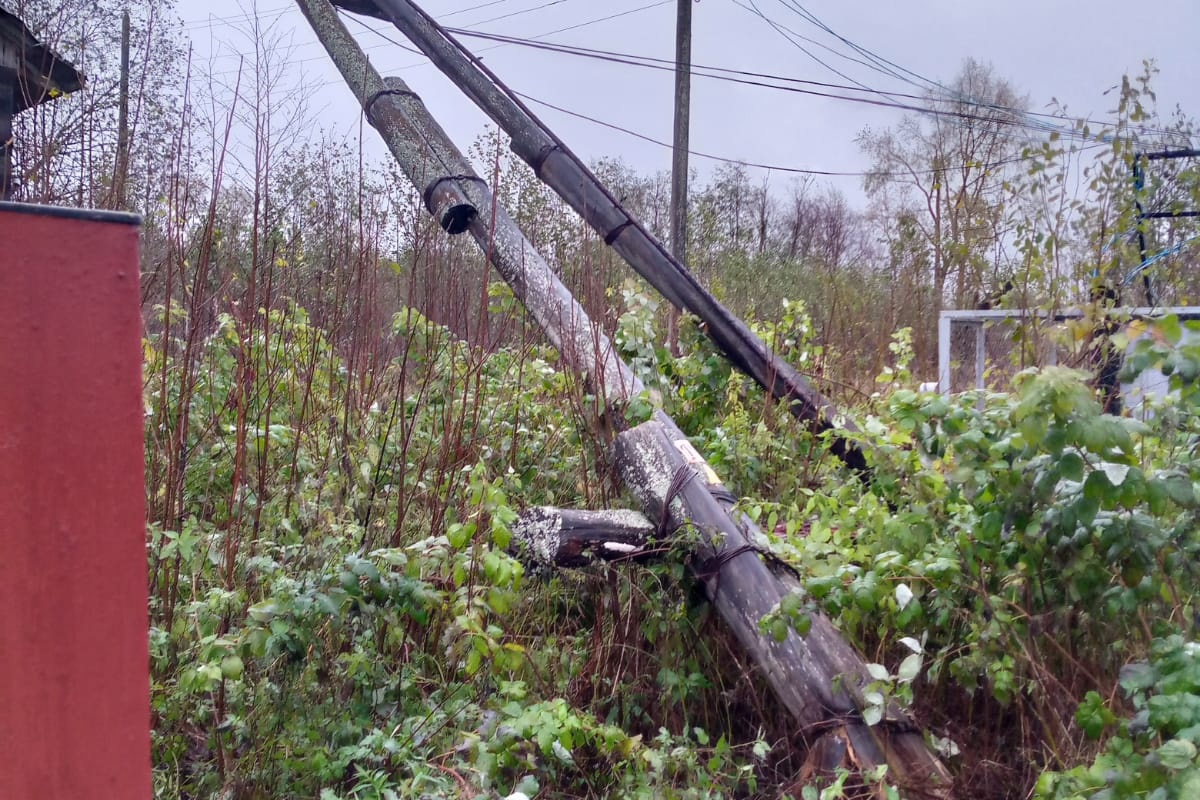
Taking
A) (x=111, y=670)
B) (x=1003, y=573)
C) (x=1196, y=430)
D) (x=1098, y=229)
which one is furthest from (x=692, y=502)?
(x=1098, y=229)

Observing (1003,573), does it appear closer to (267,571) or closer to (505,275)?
(267,571)

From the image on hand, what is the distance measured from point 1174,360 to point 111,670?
6.38 feet

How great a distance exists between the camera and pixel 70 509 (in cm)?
75

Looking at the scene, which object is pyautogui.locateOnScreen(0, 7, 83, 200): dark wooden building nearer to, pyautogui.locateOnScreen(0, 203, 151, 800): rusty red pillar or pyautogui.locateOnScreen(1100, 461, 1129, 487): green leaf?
pyautogui.locateOnScreen(0, 203, 151, 800): rusty red pillar

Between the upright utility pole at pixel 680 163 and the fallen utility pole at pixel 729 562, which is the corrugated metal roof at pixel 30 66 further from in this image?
the upright utility pole at pixel 680 163

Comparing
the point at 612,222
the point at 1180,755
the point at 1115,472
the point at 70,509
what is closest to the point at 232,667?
the point at 70,509

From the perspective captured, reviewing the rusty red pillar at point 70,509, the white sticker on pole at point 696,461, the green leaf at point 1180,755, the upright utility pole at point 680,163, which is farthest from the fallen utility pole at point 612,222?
the upright utility pole at point 680,163

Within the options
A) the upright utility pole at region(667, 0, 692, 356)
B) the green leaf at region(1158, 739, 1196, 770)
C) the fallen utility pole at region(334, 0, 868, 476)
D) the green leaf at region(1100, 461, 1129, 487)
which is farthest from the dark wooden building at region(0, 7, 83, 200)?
the upright utility pole at region(667, 0, 692, 356)

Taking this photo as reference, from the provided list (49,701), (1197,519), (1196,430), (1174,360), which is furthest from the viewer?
(1196,430)

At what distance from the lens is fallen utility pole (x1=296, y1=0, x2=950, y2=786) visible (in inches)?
86.4

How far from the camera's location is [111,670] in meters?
0.79

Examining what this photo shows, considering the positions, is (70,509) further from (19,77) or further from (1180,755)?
(19,77)

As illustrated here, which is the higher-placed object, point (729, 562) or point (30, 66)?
point (30, 66)

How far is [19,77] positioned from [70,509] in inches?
129
